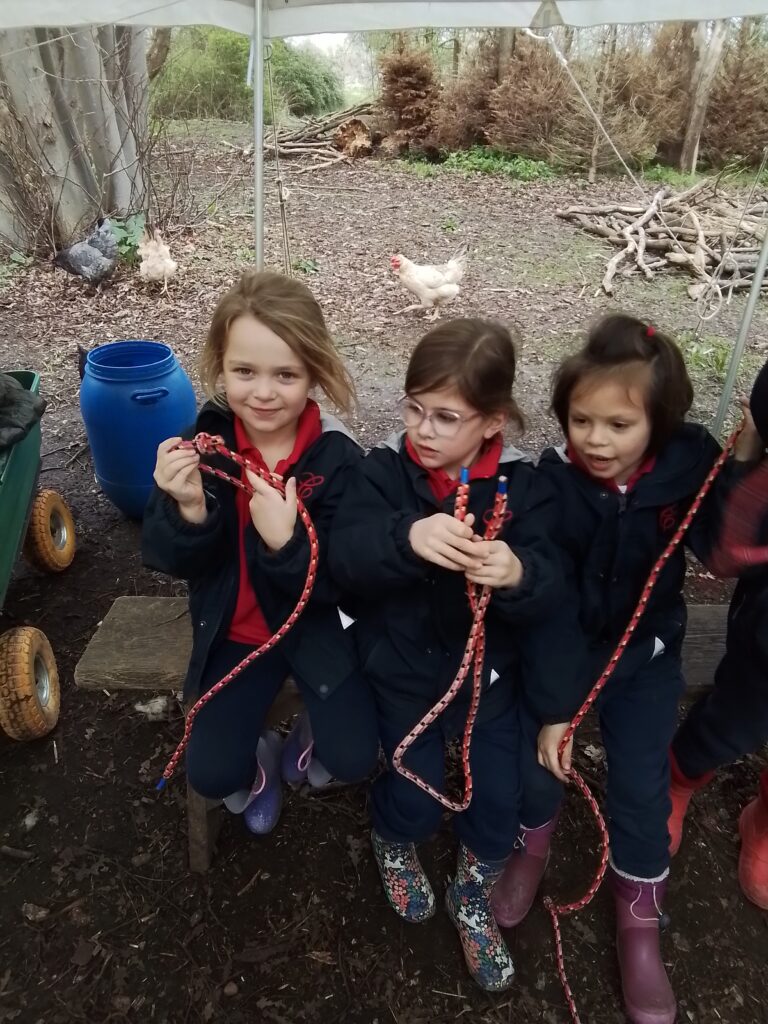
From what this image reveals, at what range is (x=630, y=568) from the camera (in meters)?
1.90

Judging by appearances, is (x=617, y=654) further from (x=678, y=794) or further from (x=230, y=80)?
(x=230, y=80)

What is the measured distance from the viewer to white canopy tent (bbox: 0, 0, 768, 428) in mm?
2506

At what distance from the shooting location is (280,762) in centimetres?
233

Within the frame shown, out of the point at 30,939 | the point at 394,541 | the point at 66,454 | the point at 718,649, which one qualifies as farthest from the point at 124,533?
the point at 718,649

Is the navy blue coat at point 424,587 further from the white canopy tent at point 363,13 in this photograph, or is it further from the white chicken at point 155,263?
the white chicken at point 155,263

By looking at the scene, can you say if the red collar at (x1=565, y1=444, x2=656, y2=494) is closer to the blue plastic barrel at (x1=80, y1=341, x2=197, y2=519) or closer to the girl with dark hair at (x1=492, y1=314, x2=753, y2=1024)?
the girl with dark hair at (x1=492, y1=314, x2=753, y2=1024)

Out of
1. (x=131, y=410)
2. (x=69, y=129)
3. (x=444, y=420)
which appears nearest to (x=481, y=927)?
(x=444, y=420)

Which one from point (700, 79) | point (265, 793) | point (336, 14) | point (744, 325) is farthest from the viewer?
point (700, 79)

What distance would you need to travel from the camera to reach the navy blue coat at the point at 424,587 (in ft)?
5.64

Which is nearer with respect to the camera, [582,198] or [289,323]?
[289,323]

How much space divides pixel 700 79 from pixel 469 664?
13.3 metres

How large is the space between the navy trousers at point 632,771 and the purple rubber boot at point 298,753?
2.24 feet

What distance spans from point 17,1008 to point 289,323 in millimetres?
1848

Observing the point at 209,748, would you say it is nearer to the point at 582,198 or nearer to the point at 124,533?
the point at 124,533
